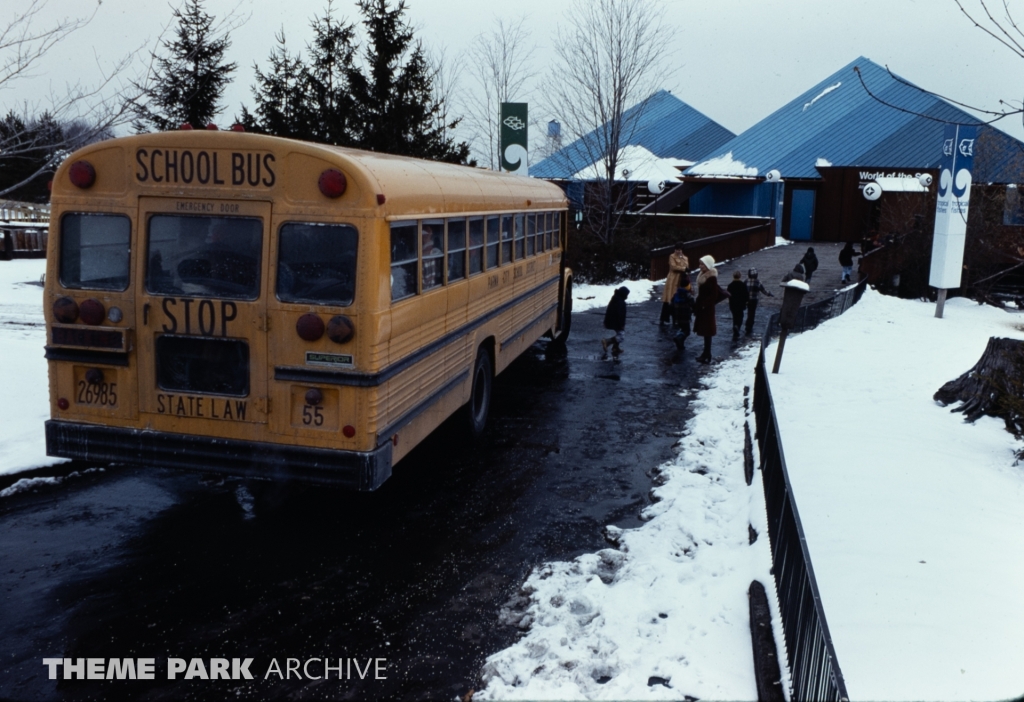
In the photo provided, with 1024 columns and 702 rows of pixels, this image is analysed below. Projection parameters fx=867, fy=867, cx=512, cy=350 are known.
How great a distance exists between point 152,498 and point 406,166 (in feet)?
11.5

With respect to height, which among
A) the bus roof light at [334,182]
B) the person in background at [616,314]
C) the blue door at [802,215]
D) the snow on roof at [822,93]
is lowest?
the person in background at [616,314]

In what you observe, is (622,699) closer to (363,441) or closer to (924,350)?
(363,441)

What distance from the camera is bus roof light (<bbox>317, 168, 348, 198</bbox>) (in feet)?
19.3

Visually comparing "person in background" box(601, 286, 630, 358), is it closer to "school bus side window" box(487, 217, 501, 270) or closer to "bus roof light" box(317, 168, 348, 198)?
"school bus side window" box(487, 217, 501, 270)

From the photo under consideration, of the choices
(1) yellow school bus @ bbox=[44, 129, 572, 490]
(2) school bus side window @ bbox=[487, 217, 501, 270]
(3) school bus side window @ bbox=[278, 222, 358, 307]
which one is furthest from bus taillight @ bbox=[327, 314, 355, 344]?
(2) school bus side window @ bbox=[487, 217, 501, 270]

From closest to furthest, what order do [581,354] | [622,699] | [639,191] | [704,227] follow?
[622,699] → [581,354] → [704,227] → [639,191]

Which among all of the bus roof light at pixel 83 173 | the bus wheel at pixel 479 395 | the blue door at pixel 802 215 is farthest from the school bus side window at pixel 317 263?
the blue door at pixel 802 215

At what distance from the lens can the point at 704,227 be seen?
37.2m

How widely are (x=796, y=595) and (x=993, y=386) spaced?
222 inches

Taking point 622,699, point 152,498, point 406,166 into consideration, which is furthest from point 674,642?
point 152,498

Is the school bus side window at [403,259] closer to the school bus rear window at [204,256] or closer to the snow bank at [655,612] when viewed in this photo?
the school bus rear window at [204,256]

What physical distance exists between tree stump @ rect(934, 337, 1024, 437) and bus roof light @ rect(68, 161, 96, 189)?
8.18m

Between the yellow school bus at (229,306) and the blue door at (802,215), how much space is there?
40924 mm

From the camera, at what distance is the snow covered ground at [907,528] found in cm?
464
